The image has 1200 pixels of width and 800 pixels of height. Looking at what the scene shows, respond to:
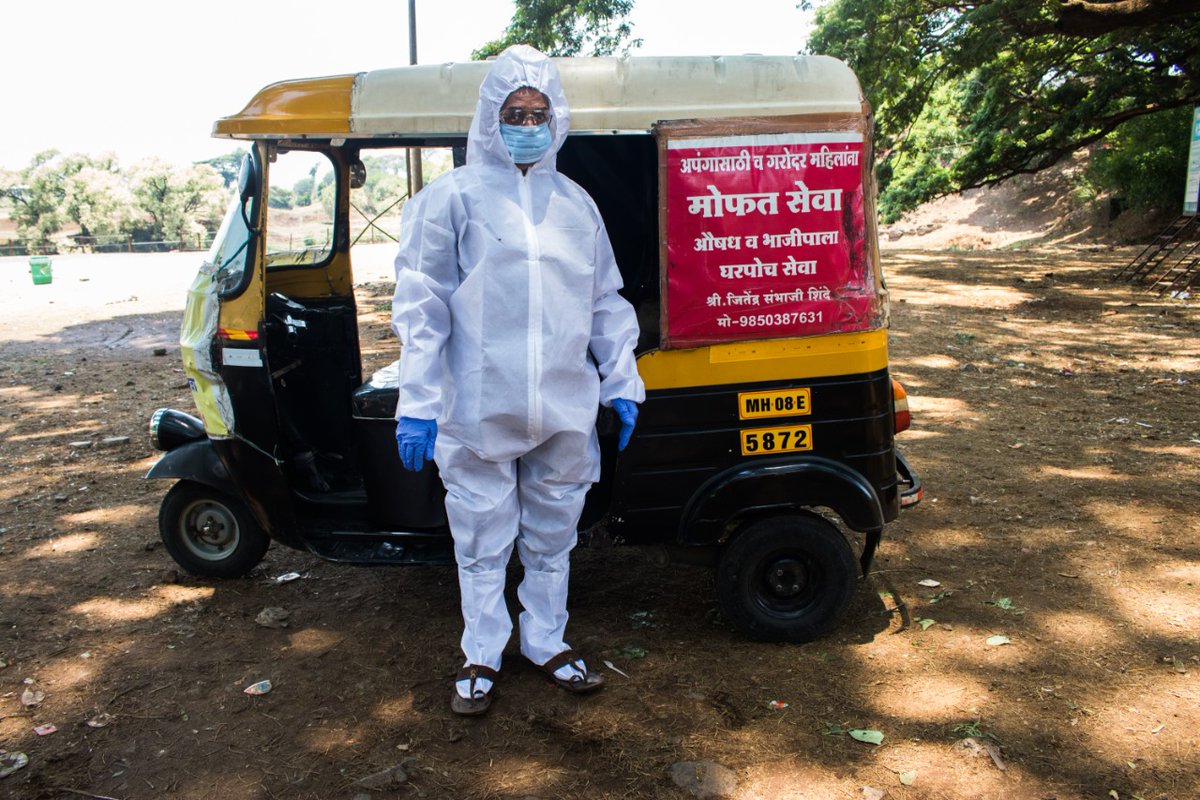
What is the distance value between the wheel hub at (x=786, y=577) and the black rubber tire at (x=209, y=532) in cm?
227

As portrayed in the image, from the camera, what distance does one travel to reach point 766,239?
3.22 meters

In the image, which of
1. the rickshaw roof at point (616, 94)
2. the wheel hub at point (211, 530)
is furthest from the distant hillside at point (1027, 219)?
the wheel hub at point (211, 530)

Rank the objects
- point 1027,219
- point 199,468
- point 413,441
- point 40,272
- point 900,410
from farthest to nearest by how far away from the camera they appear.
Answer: point 1027,219 → point 40,272 → point 199,468 → point 900,410 → point 413,441

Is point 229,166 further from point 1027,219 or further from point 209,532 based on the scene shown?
point 1027,219

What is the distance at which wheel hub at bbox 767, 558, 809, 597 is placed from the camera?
351 cm

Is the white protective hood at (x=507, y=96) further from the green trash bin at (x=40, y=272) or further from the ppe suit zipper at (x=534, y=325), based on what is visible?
the green trash bin at (x=40, y=272)

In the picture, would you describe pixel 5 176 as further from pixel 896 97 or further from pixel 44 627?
pixel 44 627

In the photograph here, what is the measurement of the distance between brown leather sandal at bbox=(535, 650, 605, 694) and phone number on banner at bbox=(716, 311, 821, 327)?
131 cm

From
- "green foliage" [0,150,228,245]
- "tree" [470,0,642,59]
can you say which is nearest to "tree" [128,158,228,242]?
"green foliage" [0,150,228,245]

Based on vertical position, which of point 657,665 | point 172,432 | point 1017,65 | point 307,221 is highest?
point 1017,65

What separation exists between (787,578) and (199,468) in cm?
256

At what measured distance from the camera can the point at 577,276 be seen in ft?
9.88

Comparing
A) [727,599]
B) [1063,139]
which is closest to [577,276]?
[727,599]

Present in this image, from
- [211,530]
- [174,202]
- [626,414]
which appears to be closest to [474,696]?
[626,414]
